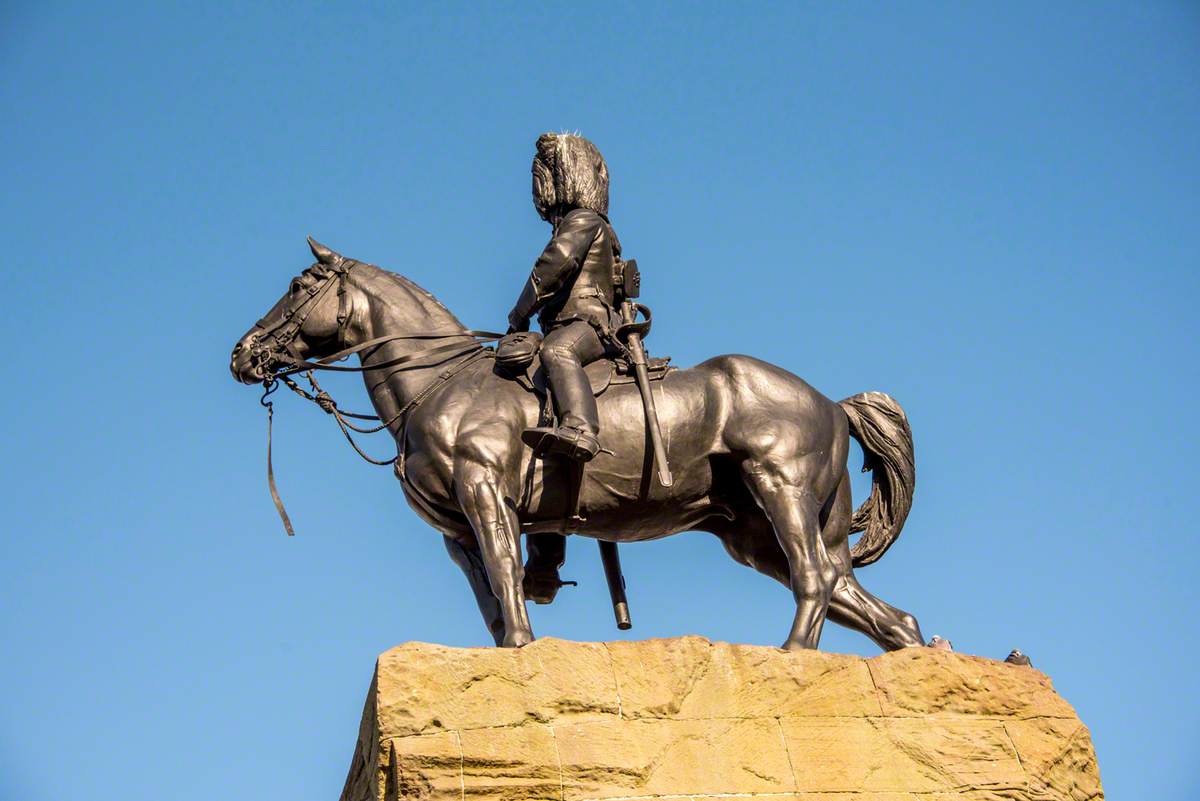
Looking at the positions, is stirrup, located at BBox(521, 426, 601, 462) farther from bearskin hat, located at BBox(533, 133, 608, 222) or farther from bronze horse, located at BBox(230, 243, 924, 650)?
bearskin hat, located at BBox(533, 133, 608, 222)

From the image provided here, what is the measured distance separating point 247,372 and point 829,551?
4.21 meters

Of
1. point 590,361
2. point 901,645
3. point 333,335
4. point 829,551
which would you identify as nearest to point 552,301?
point 590,361

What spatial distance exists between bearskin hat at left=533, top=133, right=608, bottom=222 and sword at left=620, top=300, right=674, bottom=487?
0.85 m

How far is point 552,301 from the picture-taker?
1143 centimetres

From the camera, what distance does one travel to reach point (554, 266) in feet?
36.8

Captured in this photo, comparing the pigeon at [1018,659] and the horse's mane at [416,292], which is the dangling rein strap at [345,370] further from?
the pigeon at [1018,659]

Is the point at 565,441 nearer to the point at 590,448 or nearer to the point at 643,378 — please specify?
the point at 590,448

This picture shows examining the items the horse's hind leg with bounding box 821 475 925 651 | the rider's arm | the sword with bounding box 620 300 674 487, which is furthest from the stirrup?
the horse's hind leg with bounding box 821 475 925 651

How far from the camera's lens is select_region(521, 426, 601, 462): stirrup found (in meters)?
10.1

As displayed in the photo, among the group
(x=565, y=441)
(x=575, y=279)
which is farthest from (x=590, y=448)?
(x=575, y=279)

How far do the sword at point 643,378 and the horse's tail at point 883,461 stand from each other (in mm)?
1545

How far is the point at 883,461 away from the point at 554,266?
269 cm

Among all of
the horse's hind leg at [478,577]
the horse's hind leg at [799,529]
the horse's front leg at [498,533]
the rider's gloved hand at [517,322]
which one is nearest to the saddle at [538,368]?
the rider's gloved hand at [517,322]

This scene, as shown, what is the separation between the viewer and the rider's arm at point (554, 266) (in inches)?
442
